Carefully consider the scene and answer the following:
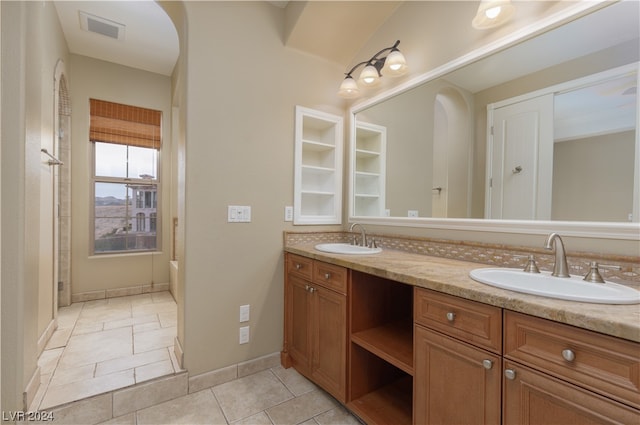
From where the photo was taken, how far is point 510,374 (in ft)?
3.01

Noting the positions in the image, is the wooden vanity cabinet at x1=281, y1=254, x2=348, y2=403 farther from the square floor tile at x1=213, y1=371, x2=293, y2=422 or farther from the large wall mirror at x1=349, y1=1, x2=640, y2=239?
the large wall mirror at x1=349, y1=1, x2=640, y2=239

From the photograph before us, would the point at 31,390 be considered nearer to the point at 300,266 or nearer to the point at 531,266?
the point at 300,266

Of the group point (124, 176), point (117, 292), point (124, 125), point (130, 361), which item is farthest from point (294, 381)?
point (124, 125)

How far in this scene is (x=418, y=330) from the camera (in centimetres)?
122

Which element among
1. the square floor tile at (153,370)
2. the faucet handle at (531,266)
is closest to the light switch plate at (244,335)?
the square floor tile at (153,370)

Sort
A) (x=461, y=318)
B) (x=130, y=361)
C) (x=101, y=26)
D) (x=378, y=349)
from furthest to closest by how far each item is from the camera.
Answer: (x=101, y=26)
(x=130, y=361)
(x=378, y=349)
(x=461, y=318)

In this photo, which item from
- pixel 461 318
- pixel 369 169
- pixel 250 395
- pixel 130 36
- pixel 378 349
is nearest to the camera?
pixel 461 318

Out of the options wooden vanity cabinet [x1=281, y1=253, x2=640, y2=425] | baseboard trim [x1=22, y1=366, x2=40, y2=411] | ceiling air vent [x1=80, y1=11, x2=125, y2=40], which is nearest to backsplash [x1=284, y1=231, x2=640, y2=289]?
wooden vanity cabinet [x1=281, y1=253, x2=640, y2=425]

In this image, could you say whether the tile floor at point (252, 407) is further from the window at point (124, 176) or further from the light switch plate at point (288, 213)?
the window at point (124, 176)

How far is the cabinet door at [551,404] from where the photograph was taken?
2.41ft

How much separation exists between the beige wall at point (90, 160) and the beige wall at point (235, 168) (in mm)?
2118

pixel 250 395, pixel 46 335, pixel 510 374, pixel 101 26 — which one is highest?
pixel 101 26

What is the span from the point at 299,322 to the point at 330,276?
564 mm

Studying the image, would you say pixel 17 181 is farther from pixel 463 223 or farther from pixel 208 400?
pixel 463 223
